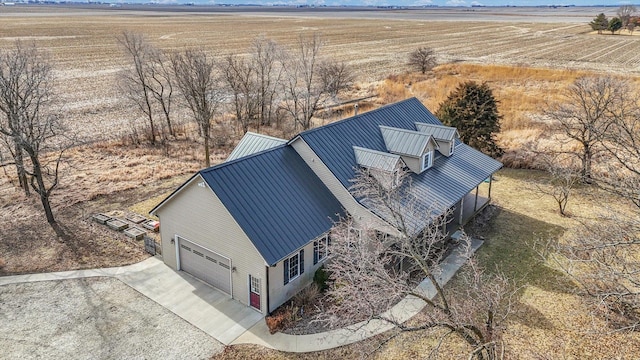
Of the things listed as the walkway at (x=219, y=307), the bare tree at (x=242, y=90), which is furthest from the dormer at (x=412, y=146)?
the bare tree at (x=242, y=90)

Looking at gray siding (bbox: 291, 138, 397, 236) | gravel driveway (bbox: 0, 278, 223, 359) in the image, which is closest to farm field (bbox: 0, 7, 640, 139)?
gravel driveway (bbox: 0, 278, 223, 359)

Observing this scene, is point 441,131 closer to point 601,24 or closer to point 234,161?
point 234,161

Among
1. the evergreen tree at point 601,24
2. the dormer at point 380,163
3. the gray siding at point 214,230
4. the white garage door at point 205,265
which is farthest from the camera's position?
the evergreen tree at point 601,24

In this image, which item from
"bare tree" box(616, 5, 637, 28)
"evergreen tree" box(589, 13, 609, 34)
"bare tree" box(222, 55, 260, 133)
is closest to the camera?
"bare tree" box(222, 55, 260, 133)

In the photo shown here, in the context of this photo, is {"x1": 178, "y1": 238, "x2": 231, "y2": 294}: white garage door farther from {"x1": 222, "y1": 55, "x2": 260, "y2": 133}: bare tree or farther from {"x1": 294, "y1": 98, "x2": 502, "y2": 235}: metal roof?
{"x1": 222, "y1": 55, "x2": 260, "y2": 133}: bare tree

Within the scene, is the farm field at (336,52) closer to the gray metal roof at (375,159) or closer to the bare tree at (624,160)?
the gray metal roof at (375,159)

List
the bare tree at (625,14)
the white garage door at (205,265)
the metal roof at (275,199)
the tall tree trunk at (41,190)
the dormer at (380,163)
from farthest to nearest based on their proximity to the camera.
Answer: the bare tree at (625,14) → the tall tree trunk at (41,190) → the dormer at (380,163) → the white garage door at (205,265) → the metal roof at (275,199)
